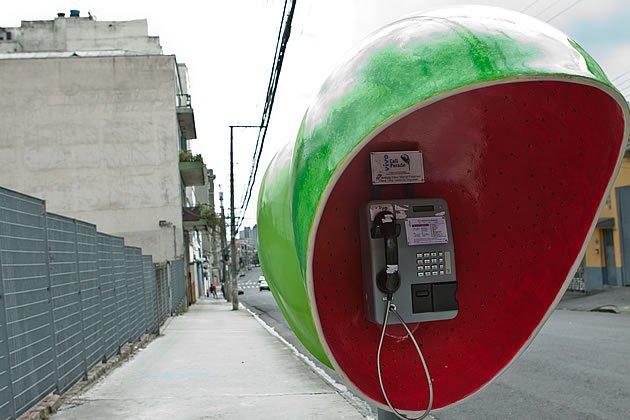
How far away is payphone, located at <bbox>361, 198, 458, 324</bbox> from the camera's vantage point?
3.17 metres

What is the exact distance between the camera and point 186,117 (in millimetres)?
36062

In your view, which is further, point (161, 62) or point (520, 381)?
point (161, 62)

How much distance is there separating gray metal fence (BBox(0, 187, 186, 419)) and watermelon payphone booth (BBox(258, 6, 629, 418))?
2898mm

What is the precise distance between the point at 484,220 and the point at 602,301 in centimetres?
2047

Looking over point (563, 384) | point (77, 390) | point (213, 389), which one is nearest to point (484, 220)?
point (563, 384)

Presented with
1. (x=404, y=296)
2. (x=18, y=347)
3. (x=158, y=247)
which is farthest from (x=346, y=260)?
(x=158, y=247)

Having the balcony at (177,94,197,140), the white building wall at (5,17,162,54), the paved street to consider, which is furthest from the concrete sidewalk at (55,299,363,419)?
the white building wall at (5,17,162,54)

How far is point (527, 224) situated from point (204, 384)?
19.7 feet

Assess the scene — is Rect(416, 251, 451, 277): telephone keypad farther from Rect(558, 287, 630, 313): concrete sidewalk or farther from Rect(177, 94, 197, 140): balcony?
Rect(177, 94, 197, 140): balcony

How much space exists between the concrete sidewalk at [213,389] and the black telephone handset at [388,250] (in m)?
3.66

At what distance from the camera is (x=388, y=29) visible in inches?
112

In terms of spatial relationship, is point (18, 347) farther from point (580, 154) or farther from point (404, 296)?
point (580, 154)

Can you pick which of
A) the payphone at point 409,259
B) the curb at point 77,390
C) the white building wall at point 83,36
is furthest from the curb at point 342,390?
the white building wall at point 83,36

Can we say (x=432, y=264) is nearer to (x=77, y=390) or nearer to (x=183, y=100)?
(x=77, y=390)
